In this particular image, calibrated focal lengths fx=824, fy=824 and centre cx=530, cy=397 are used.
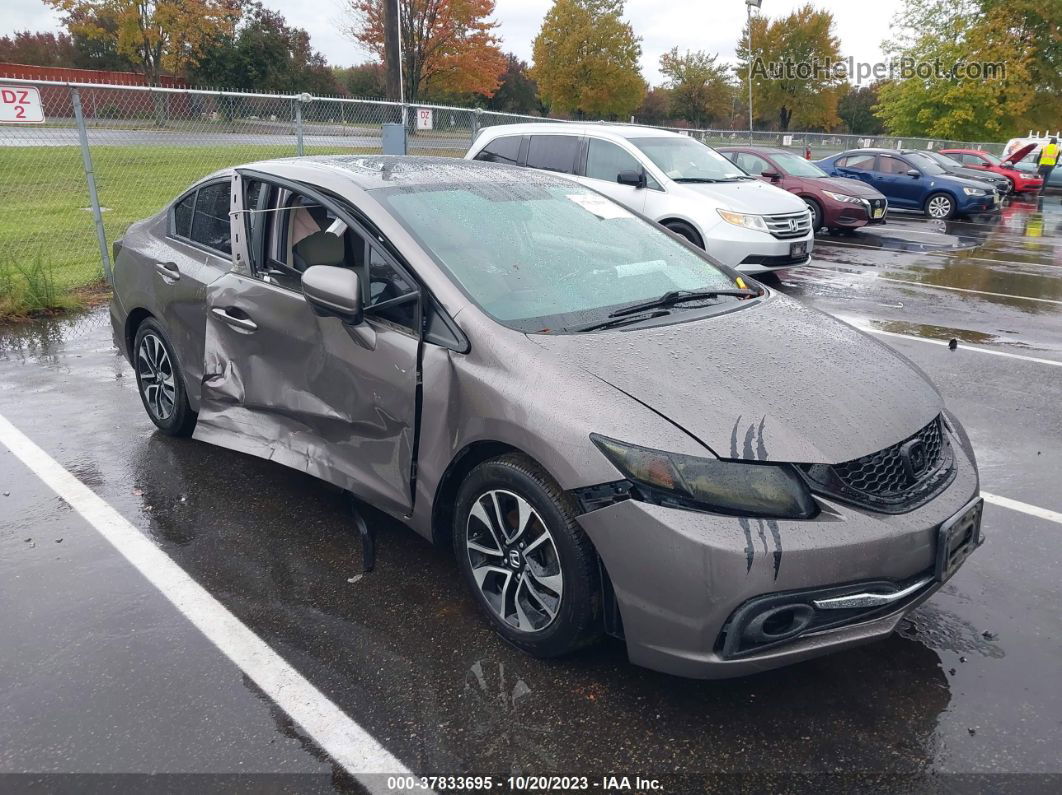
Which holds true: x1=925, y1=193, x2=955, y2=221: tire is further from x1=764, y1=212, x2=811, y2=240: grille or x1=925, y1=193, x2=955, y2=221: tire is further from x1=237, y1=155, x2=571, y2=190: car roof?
x1=237, y1=155, x2=571, y2=190: car roof

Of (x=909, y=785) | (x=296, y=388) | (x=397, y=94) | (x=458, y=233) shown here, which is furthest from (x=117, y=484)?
(x=397, y=94)

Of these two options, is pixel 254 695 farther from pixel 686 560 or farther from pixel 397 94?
pixel 397 94

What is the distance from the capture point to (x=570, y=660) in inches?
114

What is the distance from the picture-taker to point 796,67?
2249 inches

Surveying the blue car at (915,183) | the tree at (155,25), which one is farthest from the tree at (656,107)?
the blue car at (915,183)

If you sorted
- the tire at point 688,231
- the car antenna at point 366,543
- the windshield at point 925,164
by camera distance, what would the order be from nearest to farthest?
the car antenna at point 366,543
the tire at point 688,231
the windshield at point 925,164

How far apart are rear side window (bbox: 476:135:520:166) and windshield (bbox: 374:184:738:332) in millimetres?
6314

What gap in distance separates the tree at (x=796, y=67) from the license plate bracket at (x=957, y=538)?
60.2 m

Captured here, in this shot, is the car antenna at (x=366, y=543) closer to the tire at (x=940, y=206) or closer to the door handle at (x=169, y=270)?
the door handle at (x=169, y=270)

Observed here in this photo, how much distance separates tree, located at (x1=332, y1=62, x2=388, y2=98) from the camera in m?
52.6

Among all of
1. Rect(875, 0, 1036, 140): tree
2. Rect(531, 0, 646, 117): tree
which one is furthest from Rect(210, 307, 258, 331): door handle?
Rect(531, 0, 646, 117): tree

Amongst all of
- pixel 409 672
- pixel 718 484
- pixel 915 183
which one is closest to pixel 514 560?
pixel 409 672

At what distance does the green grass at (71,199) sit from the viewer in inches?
328

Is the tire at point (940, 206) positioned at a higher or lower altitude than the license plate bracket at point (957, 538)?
higher
